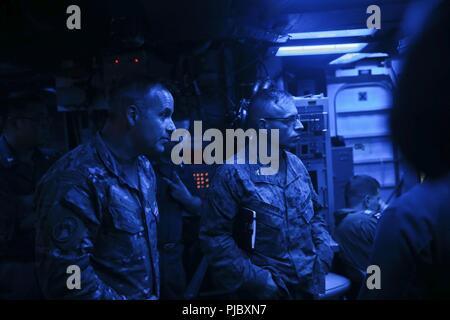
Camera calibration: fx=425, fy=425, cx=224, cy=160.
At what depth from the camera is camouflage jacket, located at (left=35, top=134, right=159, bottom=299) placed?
1.45 metres

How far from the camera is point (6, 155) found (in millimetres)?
2543

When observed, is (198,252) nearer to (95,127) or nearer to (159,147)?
(95,127)

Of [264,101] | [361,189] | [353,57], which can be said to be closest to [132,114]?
[264,101]

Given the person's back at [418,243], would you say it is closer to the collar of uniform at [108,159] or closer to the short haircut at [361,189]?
the collar of uniform at [108,159]

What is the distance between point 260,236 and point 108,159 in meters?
0.82

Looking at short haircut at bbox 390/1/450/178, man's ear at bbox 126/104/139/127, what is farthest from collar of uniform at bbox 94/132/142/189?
short haircut at bbox 390/1/450/178

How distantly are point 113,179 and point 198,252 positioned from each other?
5.48ft

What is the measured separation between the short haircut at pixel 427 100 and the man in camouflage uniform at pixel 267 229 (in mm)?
1145

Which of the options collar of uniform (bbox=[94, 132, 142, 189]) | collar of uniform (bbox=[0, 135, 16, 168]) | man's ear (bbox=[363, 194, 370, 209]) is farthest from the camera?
A: man's ear (bbox=[363, 194, 370, 209])

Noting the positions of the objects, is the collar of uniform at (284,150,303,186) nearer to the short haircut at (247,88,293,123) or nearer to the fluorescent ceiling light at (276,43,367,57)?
the short haircut at (247,88,293,123)

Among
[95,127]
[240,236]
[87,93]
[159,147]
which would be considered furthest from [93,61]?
[240,236]

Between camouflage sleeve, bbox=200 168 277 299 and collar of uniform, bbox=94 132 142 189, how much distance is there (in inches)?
18.5

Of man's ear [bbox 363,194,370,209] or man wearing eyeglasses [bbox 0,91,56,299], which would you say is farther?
man's ear [bbox 363,194,370,209]

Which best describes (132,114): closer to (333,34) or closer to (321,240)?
(321,240)
